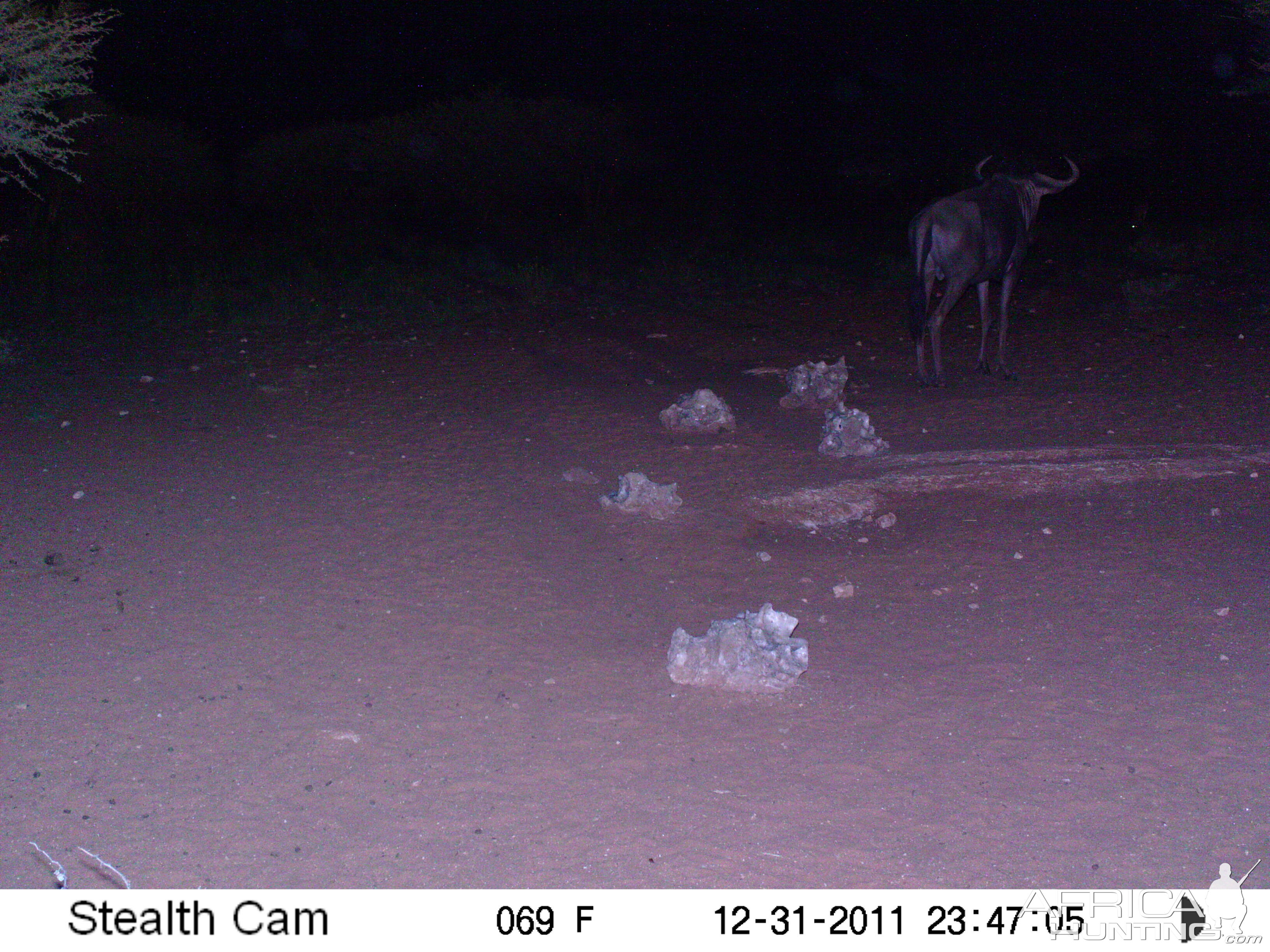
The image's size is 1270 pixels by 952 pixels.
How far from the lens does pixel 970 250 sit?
9344mm

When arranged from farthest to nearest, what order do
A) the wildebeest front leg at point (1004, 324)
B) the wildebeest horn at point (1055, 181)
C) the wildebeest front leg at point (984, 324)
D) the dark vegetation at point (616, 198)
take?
the dark vegetation at point (616, 198) → the wildebeest horn at point (1055, 181) → the wildebeest front leg at point (984, 324) → the wildebeest front leg at point (1004, 324)

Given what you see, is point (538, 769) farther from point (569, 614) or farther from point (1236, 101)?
point (1236, 101)

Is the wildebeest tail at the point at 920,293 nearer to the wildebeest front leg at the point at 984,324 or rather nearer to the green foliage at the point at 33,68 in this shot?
the wildebeest front leg at the point at 984,324

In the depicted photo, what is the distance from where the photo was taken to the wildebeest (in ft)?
30.2

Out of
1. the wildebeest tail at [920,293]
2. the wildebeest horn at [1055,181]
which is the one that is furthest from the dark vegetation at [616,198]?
the wildebeest tail at [920,293]

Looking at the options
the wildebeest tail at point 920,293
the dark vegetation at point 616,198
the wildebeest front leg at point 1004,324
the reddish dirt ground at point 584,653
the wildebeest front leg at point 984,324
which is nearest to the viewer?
the reddish dirt ground at point 584,653

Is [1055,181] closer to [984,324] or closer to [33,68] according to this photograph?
[984,324]

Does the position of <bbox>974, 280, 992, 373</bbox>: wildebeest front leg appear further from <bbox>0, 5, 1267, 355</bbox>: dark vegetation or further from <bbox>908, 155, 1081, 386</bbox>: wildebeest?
<bbox>0, 5, 1267, 355</bbox>: dark vegetation

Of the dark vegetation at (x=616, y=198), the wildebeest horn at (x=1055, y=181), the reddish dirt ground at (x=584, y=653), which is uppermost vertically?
the dark vegetation at (x=616, y=198)

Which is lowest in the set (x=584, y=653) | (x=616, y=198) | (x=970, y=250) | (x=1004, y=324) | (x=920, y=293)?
(x=584, y=653)

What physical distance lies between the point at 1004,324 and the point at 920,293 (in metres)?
0.96

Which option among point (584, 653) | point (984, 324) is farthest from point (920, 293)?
point (584, 653)

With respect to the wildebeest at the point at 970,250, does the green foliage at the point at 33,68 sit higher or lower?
higher

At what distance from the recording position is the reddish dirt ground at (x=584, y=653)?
3.76 m
